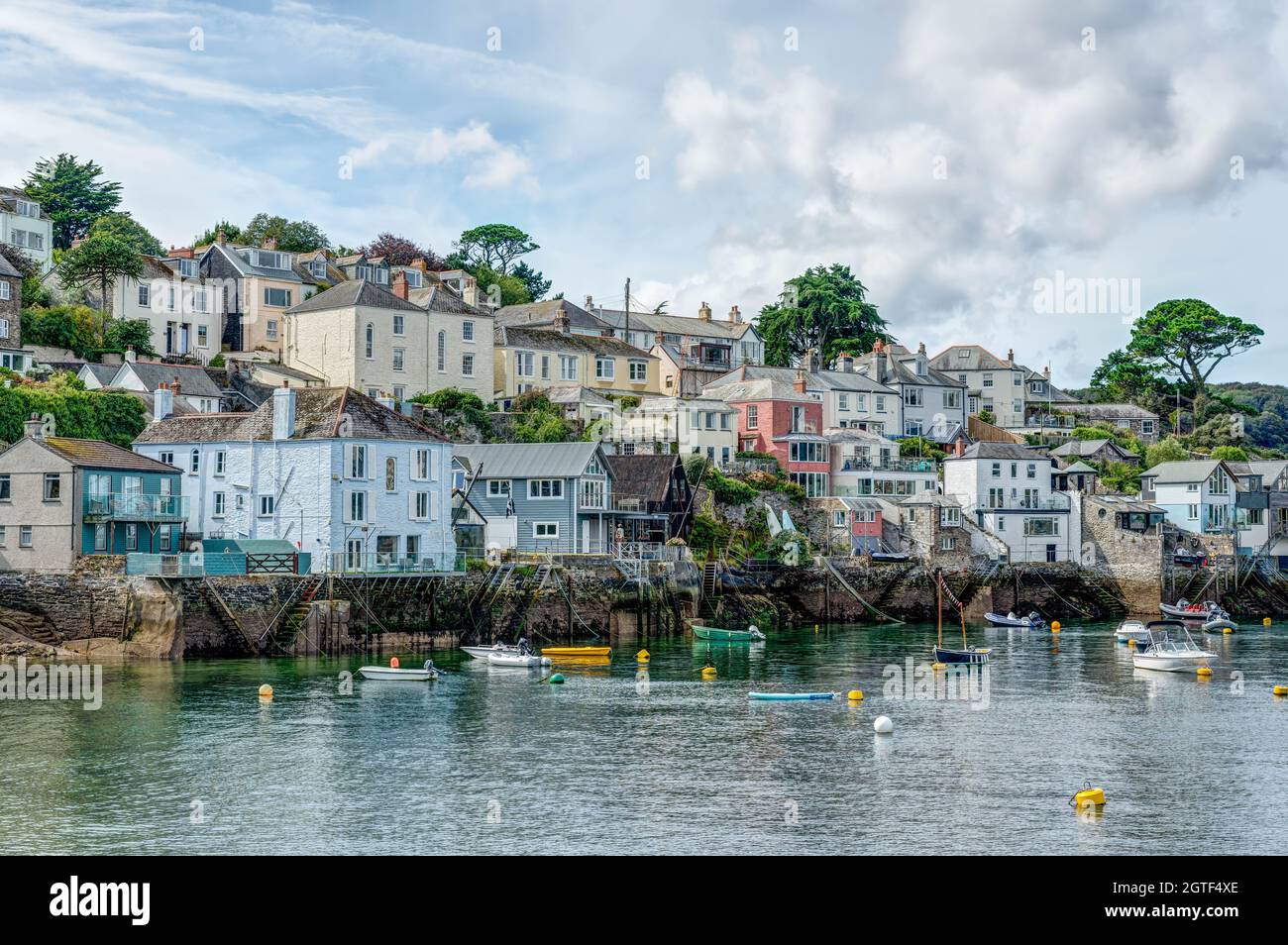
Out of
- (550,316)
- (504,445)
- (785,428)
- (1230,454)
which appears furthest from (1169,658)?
(1230,454)

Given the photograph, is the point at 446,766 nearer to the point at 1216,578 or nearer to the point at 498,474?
the point at 498,474

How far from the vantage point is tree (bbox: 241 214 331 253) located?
128 m

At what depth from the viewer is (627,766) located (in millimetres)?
39250

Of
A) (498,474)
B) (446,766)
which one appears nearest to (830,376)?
(498,474)

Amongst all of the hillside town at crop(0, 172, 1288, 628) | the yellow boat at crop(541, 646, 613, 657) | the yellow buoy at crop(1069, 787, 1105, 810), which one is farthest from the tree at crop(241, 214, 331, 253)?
the yellow buoy at crop(1069, 787, 1105, 810)

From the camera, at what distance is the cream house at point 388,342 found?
95812 millimetres

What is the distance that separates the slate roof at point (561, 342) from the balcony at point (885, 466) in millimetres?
20264

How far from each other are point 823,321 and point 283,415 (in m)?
73.3

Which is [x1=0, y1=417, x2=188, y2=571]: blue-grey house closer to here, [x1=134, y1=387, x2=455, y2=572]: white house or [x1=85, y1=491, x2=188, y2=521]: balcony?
[x1=85, y1=491, x2=188, y2=521]: balcony

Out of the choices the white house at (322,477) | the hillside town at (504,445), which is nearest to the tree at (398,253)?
the hillside town at (504,445)

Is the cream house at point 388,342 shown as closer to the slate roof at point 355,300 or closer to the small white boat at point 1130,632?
the slate roof at point 355,300

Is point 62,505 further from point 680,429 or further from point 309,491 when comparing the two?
point 680,429

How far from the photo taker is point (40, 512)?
6128 cm

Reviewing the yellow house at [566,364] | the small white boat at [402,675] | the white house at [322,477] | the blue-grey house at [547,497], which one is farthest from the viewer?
the yellow house at [566,364]
